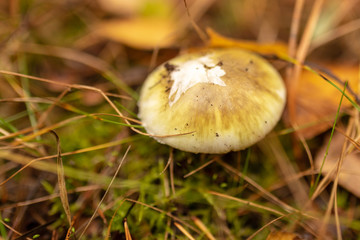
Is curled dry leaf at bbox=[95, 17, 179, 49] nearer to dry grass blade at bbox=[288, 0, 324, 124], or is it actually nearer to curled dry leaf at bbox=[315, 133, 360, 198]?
dry grass blade at bbox=[288, 0, 324, 124]

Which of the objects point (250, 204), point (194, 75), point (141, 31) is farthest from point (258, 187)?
point (141, 31)

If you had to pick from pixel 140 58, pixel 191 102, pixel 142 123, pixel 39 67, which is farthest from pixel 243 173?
pixel 39 67

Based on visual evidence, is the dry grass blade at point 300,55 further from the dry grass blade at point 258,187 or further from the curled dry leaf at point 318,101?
the dry grass blade at point 258,187

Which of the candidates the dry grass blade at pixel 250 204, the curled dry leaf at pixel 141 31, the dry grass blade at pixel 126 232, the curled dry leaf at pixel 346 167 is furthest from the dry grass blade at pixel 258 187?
the curled dry leaf at pixel 141 31

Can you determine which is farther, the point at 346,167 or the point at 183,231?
the point at 346,167

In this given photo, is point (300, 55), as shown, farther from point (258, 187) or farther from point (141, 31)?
point (141, 31)
